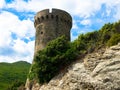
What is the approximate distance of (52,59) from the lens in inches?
1561

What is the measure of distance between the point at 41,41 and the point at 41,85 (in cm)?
1022

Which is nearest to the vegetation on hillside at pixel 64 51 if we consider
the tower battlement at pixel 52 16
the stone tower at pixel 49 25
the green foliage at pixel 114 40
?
the green foliage at pixel 114 40

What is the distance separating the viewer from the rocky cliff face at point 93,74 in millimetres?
31328

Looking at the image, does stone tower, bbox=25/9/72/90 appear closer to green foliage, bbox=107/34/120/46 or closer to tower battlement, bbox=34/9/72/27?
tower battlement, bbox=34/9/72/27

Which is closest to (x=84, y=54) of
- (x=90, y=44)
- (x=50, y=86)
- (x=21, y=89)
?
(x=90, y=44)

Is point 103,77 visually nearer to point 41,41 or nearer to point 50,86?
point 50,86

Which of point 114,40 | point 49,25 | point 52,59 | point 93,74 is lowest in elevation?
point 93,74

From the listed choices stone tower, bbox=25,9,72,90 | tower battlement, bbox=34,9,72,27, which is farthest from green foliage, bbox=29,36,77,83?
tower battlement, bbox=34,9,72,27

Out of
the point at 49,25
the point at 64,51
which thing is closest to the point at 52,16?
the point at 49,25

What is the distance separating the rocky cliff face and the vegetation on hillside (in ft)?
4.73

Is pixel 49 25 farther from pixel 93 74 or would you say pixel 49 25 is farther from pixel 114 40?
pixel 93 74

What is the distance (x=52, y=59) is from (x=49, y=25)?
35.9 ft

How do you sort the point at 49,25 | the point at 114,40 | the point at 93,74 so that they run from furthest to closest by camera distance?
the point at 49,25 → the point at 114,40 → the point at 93,74

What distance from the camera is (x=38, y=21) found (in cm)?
5078
